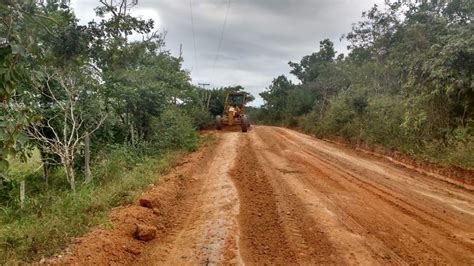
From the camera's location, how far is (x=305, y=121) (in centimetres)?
3294

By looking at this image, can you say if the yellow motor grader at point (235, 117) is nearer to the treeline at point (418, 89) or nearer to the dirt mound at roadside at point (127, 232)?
the treeline at point (418, 89)

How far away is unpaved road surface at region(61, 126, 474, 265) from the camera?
17.6 feet

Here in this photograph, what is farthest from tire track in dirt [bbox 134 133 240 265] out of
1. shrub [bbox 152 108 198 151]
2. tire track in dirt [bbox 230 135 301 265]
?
shrub [bbox 152 108 198 151]

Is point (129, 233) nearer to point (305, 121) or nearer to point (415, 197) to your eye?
point (415, 197)

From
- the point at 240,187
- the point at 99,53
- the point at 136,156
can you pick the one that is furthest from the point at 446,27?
the point at 99,53

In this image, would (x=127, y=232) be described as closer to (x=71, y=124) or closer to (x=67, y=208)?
(x=67, y=208)

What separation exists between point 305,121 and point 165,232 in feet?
89.9

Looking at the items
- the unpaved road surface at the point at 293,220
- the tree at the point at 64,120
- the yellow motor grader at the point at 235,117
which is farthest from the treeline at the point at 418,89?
the tree at the point at 64,120

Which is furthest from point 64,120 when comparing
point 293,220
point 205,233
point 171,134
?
point 293,220

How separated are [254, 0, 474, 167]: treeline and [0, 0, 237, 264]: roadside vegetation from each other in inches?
322

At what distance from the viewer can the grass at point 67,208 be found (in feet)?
17.8

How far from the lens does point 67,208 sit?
24.5ft

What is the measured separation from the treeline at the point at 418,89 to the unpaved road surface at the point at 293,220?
2760 millimetres

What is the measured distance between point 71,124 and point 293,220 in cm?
819
